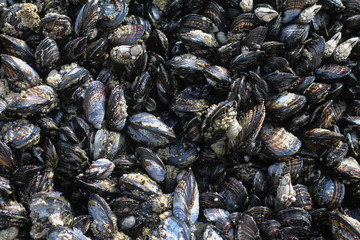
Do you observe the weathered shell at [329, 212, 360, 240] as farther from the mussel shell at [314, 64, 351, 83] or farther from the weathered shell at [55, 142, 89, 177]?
the weathered shell at [55, 142, 89, 177]

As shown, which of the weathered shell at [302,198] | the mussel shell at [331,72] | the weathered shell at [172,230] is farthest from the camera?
the mussel shell at [331,72]

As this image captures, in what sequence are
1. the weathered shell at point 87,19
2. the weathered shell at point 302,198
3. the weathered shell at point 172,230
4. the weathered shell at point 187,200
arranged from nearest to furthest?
1. the weathered shell at point 172,230
2. the weathered shell at point 187,200
3. the weathered shell at point 302,198
4. the weathered shell at point 87,19

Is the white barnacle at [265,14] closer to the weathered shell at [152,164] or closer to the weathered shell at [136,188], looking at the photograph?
the weathered shell at [152,164]

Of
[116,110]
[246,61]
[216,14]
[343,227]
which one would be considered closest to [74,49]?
[116,110]

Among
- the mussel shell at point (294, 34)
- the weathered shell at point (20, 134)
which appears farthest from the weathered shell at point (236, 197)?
the weathered shell at point (20, 134)

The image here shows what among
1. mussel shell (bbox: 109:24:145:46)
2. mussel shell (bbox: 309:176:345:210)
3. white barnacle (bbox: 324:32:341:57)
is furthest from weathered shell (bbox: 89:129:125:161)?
white barnacle (bbox: 324:32:341:57)

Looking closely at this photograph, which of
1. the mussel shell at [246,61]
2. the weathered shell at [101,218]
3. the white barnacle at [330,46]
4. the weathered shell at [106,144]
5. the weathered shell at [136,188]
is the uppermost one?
the white barnacle at [330,46]

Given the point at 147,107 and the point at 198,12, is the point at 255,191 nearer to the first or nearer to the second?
the point at 147,107
